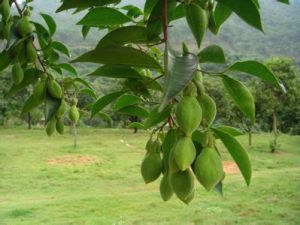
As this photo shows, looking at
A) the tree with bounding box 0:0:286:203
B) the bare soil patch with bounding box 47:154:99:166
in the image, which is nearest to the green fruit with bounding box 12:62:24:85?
the tree with bounding box 0:0:286:203

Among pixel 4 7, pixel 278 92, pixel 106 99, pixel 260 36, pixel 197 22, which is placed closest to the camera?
pixel 197 22

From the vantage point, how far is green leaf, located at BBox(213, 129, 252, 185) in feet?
1.74

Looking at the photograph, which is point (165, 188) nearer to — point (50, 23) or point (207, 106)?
point (207, 106)

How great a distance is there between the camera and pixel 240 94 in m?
0.53

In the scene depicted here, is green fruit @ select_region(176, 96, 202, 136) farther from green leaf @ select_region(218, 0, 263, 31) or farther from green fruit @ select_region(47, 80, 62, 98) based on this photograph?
green fruit @ select_region(47, 80, 62, 98)

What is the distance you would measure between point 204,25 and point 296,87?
14.7 metres

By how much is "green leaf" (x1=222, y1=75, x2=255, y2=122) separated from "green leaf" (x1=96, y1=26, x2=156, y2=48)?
0.12 m

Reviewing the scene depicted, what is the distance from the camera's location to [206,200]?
701cm

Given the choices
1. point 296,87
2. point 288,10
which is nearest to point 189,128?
point 296,87

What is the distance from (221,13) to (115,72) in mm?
192

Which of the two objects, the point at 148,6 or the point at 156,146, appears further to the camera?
the point at 148,6

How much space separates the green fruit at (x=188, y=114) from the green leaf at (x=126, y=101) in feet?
0.75

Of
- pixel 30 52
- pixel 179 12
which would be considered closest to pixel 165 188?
pixel 179 12

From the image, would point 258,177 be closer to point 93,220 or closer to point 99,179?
point 99,179
